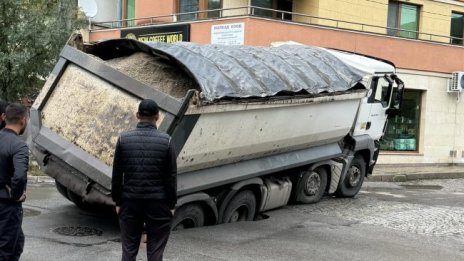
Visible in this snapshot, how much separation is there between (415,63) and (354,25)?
2.77 m

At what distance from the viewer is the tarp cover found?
7.54 meters

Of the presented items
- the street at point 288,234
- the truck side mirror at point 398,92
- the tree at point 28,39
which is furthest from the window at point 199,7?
the street at point 288,234

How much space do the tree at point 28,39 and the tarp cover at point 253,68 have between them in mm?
5629

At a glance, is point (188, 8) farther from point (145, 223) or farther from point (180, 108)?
point (145, 223)

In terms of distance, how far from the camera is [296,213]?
9.89 meters

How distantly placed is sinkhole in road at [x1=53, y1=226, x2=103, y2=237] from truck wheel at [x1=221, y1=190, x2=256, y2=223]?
1.96 m

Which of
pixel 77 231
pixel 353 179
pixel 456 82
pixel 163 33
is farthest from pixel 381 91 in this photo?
pixel 456 82

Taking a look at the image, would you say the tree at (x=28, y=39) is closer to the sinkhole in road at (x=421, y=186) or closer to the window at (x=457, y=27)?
the sinkhole in road at (x=421, y=186)

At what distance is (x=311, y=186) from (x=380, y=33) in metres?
10.3

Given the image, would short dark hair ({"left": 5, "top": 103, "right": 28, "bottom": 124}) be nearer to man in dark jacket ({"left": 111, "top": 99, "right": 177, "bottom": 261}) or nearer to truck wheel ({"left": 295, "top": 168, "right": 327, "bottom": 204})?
man in dark jacket ({"left": 111, "top": 99, "right": 177, "bottom": 261})

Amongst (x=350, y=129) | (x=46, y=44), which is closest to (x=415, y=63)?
(x=350, y=129)

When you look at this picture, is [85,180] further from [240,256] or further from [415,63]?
[415,63]

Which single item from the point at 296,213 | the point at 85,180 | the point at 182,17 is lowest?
the point at 296,213

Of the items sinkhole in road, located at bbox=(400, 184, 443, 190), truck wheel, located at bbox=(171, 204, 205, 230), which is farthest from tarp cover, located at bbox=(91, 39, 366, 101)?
sinkhole in road, located at bbox=(400, 184, 443, 190)
